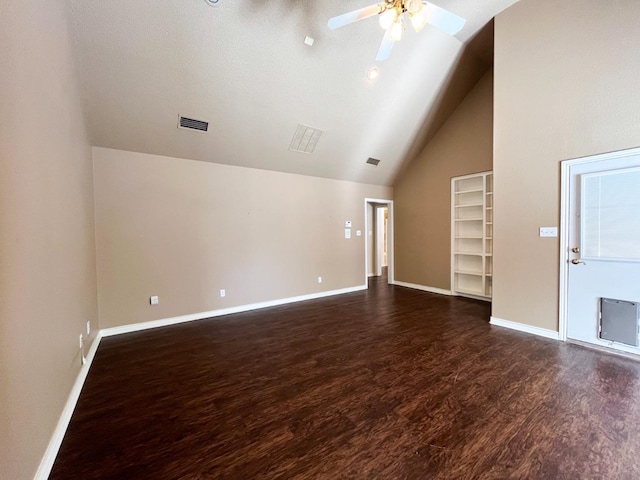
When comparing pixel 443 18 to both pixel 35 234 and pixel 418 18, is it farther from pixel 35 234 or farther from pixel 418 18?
pixel 35 234

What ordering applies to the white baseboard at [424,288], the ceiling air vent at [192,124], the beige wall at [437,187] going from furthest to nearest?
the white baseboard at [424,288], the beige wall at [437,187], the ceiling air vent at [192,124]

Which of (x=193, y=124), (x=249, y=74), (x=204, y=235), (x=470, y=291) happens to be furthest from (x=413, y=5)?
(x=470, y=291)

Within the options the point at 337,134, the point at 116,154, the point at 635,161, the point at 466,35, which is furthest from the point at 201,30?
the point at 635,161

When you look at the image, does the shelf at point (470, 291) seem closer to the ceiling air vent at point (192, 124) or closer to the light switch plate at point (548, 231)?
the light switch plate at point (548, 231)

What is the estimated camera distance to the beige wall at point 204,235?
3592 mm

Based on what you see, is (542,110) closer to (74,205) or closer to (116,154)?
(74,205)

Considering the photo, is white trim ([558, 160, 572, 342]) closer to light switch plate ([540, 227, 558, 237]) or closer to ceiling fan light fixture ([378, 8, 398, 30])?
light switch plate ([540, 227, 558, 237])

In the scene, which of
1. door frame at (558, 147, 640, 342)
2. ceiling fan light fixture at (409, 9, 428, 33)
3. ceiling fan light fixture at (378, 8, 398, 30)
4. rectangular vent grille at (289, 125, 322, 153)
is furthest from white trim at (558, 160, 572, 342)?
rectangular vent grille at (289, 125, 322, 153)

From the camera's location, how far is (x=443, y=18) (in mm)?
2311

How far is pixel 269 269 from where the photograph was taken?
4844 mm

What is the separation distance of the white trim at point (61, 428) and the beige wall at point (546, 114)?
4.56 meters

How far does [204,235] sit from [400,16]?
3658 mm

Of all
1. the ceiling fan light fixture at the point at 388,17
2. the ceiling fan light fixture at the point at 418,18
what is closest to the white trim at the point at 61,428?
the ceiling fan light fixture at the point at 388,17

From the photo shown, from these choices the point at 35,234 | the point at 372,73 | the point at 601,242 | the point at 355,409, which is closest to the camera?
the point at 35,234
